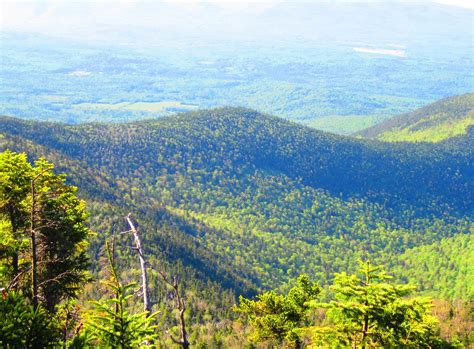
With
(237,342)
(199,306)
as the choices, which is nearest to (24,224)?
(237,342)

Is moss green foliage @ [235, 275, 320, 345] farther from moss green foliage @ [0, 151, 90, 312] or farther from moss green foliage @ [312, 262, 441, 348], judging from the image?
moss green foliage @ [0, 151, 90, 312]

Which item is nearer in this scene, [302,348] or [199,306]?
[302,348]

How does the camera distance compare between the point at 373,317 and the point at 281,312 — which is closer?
the point at 373,317

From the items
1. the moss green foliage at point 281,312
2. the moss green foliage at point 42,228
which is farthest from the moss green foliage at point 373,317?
the moss green foliage at point 42,228

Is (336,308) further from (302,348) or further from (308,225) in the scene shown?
(308,225)

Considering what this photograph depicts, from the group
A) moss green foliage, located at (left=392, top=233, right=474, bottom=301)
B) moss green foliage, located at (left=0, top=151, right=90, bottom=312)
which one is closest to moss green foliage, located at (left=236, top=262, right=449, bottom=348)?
moss green foliage, located at (left=0, top=151, right=90, bottom=312)

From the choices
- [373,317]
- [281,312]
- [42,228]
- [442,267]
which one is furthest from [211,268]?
[373,317]

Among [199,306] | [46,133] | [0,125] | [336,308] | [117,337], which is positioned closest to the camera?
[117,337]

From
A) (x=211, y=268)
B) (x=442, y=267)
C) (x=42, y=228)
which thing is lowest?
(x=442, y=267)

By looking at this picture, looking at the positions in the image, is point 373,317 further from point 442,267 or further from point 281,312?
point 442,267

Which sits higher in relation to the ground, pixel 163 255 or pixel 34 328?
pixel 34 328

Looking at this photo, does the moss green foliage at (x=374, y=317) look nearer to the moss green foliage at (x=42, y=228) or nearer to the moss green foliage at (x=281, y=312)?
the moss green foliage at (x=281, y=312)
